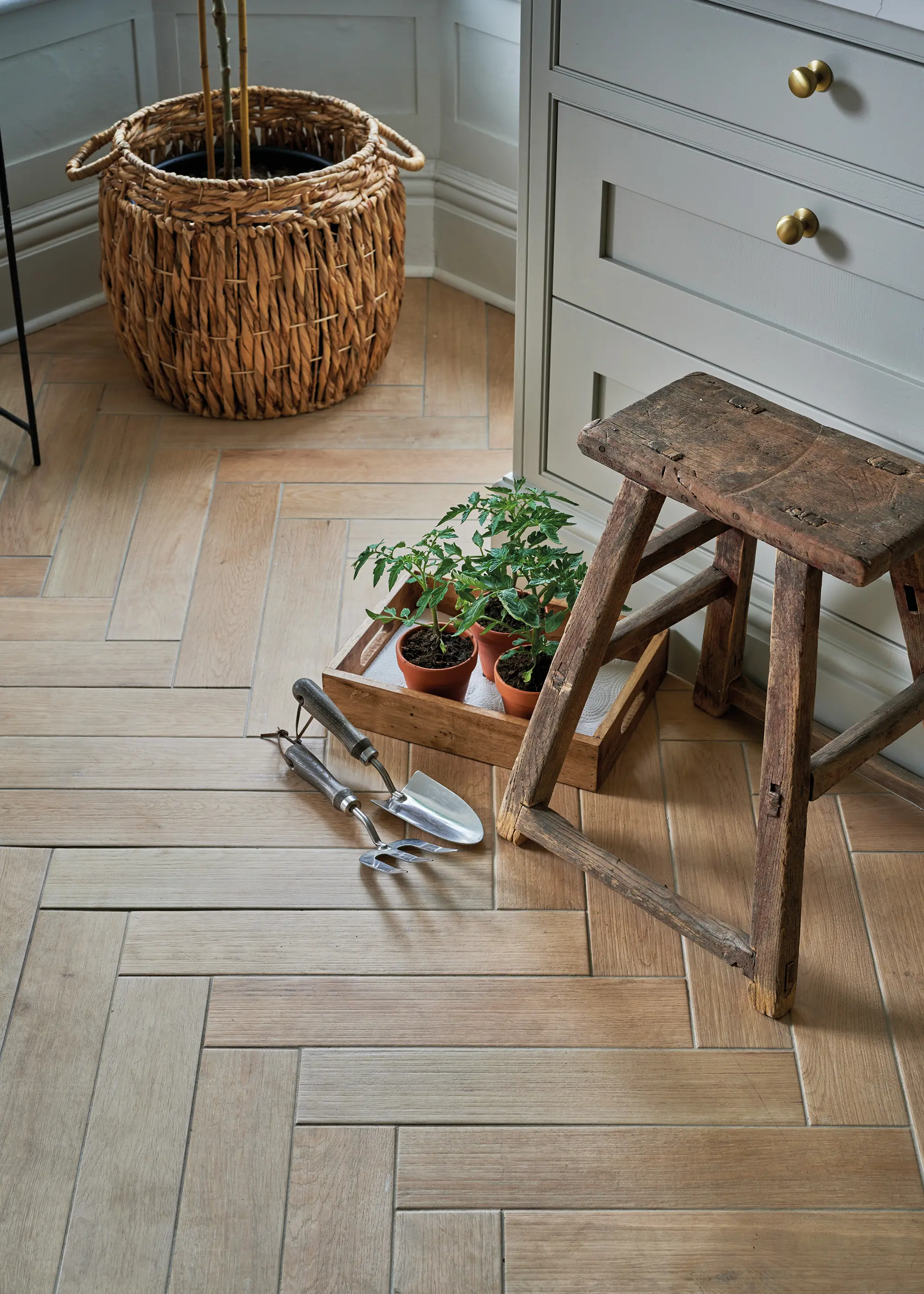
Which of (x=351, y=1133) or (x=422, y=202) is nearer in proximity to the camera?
(x=351, y=1133)

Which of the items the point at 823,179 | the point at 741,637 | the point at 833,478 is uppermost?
the point at 823,179

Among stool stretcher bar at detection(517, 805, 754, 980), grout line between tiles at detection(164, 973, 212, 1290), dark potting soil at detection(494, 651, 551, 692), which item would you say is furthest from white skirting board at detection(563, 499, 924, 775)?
grout line between tiles at detection(164, 973, 212, 1290)

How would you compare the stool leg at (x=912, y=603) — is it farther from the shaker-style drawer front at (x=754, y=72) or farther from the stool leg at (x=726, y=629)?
the shaker-style drawer front at (x=754, y=72)

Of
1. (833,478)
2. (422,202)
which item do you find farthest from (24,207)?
(833,478)

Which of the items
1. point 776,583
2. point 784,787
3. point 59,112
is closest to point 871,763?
point 784,787

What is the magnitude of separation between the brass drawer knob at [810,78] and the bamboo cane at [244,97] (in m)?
1.20

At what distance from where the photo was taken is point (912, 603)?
151 centimetres

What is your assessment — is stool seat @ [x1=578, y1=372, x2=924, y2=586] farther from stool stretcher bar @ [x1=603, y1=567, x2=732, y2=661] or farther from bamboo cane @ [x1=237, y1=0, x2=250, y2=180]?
bamboo cane @ [x1=237, y1=0, x2=250, y2=180]

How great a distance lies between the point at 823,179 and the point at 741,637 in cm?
62

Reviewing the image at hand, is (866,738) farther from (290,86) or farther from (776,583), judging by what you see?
(290,86)

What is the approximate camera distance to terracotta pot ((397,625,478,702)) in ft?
5.90

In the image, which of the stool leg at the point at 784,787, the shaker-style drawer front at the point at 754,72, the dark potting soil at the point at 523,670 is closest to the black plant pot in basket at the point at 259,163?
the shaker-style drawer front at the point at 754,72

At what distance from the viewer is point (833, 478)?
4.44 ft

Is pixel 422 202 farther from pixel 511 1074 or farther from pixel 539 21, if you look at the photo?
pixel 511 1074
